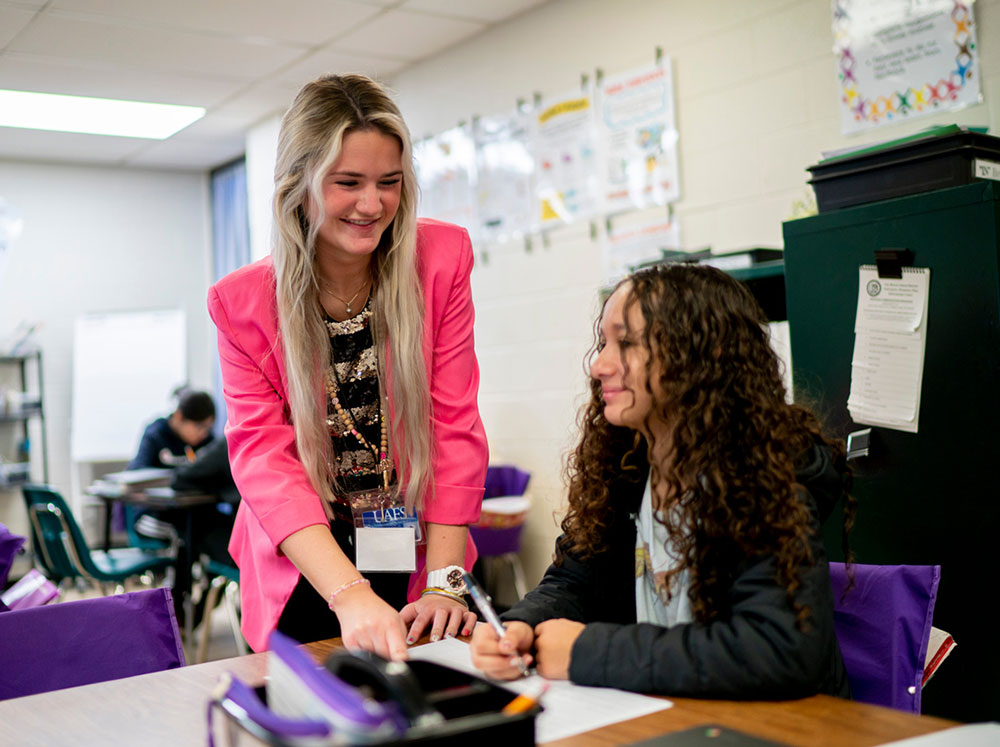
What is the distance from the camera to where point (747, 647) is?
1004 mm

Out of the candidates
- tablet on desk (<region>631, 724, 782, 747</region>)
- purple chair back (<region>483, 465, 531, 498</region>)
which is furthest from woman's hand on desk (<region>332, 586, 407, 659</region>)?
purple chair back (<region>483, 465, 531, 498</region>)

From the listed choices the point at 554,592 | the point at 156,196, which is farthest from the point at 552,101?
the point at 156,196

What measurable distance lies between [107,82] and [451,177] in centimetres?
182

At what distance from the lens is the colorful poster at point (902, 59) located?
2.66 metres

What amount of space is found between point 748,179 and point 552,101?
3.75ft

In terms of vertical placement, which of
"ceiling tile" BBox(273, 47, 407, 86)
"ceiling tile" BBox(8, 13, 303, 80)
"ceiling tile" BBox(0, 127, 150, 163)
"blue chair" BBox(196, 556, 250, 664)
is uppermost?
"ceiling tile" BBox(0, 127, 150, 163)

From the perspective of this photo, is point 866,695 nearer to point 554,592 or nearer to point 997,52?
point 554,592

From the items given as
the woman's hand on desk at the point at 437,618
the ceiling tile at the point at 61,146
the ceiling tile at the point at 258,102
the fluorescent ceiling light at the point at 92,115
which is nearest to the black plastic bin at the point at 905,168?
the woman's hand on desk at the point at 437,618

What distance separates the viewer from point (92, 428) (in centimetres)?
680

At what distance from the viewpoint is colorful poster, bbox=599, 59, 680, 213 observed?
361 cm

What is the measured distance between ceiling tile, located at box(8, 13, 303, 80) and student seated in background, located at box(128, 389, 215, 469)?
167 centimetres

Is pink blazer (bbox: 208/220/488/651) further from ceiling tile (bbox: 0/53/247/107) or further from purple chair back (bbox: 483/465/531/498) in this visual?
Answer: ceiling tile (bbox: 0/53/247/107)

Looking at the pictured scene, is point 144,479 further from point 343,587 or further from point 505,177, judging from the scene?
point 343,587

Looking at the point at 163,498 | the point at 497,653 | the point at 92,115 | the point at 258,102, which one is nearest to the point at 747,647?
the point at 497,653
